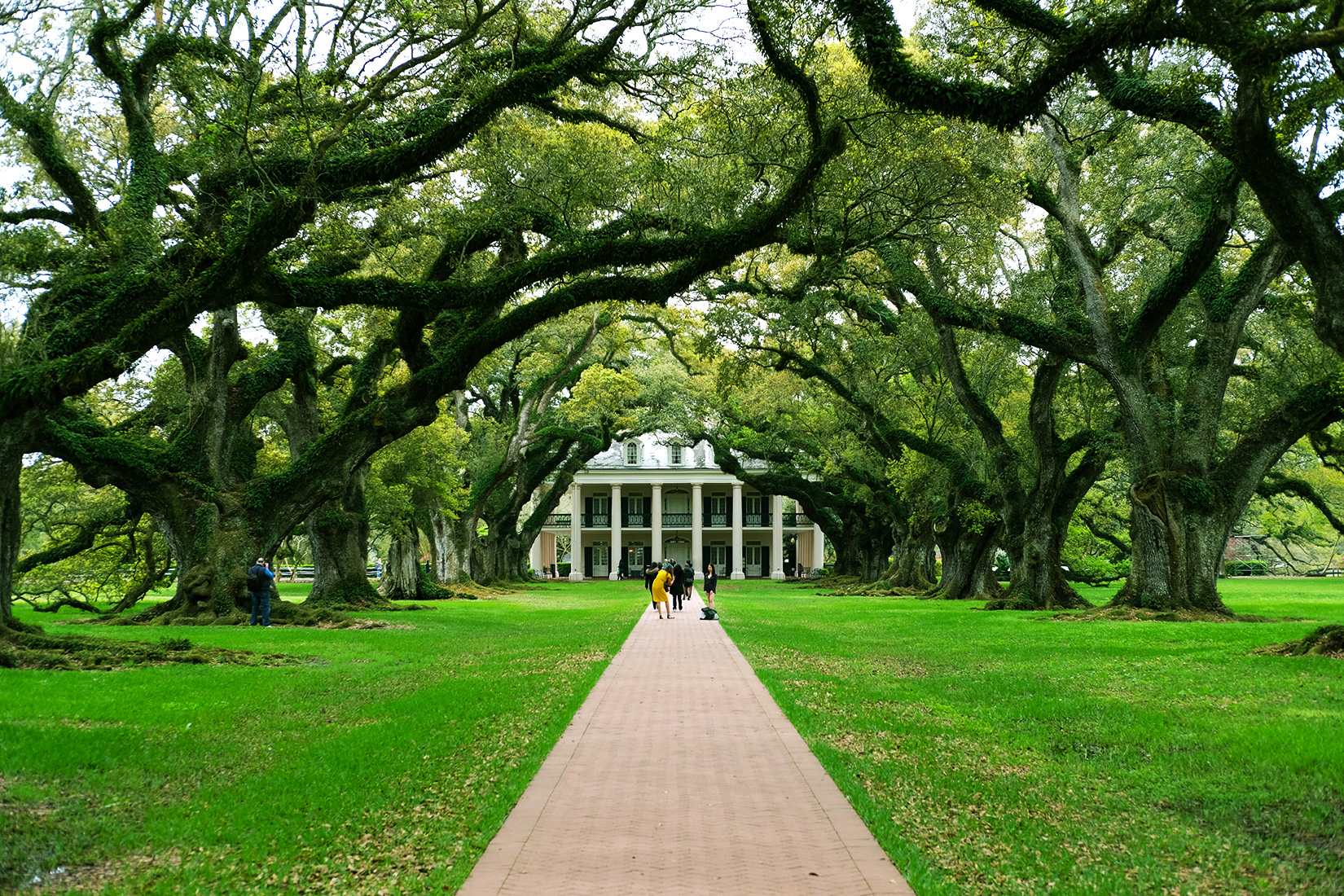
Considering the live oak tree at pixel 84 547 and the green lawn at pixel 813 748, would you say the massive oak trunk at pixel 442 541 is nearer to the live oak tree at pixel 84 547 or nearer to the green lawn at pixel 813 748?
the live oak tree at pixel 84 547

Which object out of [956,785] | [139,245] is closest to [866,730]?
[956,785]

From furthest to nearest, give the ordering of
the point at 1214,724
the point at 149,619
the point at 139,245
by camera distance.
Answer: the point at 149,619
the point at 139,245
the point at 1214,724

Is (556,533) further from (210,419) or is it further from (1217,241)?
(1217,241)

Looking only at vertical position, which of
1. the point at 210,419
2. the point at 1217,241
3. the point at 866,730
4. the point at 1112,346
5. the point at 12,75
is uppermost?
A: the point at 12,75

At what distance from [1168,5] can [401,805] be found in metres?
7.87

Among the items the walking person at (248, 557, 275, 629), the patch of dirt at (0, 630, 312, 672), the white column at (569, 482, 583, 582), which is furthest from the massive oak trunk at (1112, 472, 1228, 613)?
the white column at (569, 482, 583, 582)

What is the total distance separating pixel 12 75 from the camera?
12.8m

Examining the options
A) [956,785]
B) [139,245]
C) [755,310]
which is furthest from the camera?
[755,310]

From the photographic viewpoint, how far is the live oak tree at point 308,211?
1112cm

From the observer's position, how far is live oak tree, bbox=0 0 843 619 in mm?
11125

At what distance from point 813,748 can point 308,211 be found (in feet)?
27.4

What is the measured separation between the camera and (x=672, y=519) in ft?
202

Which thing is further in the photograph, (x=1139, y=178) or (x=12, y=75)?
(x=1139, y=178)

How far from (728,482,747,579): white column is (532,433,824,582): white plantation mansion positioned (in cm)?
5
